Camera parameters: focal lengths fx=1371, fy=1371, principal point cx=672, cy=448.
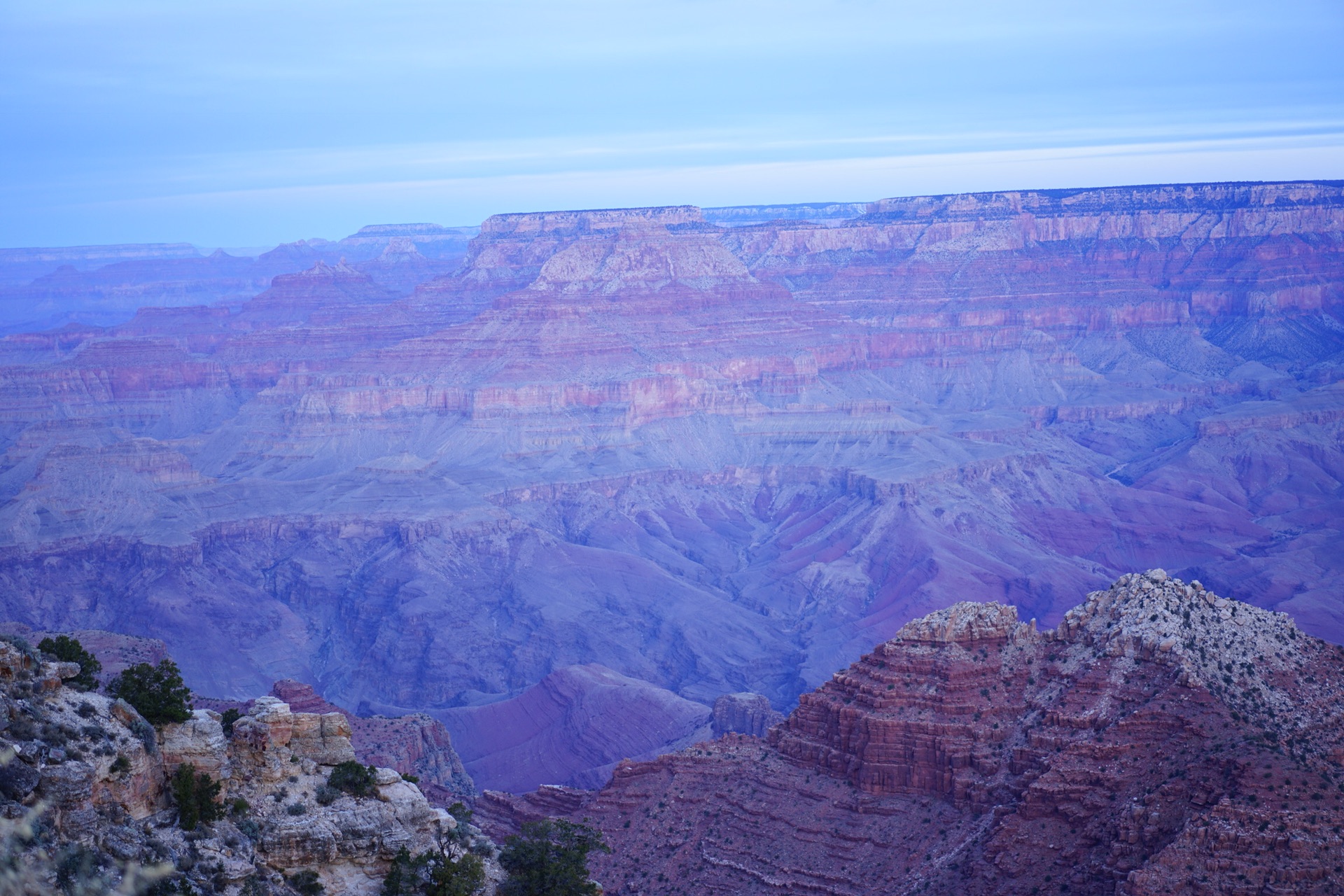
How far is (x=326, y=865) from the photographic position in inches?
892

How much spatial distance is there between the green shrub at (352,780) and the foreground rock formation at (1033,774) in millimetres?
16041

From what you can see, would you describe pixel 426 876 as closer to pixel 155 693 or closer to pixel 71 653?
pixel 155 693

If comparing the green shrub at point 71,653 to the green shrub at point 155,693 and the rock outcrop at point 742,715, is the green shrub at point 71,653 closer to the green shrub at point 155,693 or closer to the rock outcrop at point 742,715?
the green shrub at point 155,693

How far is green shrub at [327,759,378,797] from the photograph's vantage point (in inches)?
957

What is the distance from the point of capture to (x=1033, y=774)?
119ft

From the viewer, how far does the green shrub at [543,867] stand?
26.4 m

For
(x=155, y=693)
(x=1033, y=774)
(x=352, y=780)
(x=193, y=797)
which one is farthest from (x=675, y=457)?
(x=193, y=797)

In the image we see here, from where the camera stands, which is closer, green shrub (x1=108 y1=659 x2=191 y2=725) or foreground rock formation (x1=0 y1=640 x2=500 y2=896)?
foreground rock formation (x1=0 y1=640 x2=500 y2=896)

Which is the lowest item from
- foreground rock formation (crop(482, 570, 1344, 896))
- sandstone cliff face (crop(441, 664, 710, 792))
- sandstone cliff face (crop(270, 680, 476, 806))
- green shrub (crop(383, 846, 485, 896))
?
sandstone cliff face (crop(441, 664, 710, 792))

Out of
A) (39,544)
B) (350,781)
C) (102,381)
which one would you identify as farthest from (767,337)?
(350,781)

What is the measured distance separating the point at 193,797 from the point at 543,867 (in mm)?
8159

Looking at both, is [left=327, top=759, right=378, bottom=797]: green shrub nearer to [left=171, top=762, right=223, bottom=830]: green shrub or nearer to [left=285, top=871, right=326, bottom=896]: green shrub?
[left=285, top=871, right=326, bottom=896]: green shrub

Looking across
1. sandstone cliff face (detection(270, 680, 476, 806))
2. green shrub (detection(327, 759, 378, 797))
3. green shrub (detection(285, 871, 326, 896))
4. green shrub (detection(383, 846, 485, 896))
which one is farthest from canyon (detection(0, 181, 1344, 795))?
green shrub (detection(285, 871, 326, 896))

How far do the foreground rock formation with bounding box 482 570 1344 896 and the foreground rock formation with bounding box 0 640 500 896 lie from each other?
47.7ft
